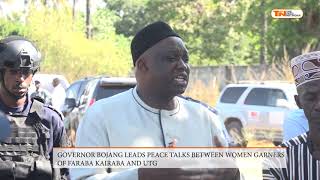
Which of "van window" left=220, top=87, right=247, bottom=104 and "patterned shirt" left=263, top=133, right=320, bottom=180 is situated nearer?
"patterned shirt" left=263, top=133, right=320, bottom=180

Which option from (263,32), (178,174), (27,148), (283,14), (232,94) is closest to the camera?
(178,174)

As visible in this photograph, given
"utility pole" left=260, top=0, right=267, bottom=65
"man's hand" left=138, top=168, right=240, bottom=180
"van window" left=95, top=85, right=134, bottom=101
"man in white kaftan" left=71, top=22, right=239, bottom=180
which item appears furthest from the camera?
"utility pole" left=260, top=0, right=267, bottom=65

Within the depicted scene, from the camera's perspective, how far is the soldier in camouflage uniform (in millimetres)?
3693

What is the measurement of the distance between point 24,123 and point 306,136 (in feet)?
5.98

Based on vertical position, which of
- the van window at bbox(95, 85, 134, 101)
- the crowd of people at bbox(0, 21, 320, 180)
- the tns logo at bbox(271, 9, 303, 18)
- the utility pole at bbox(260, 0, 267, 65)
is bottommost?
the crowd of people at bbox(0, 21, 320, 180)

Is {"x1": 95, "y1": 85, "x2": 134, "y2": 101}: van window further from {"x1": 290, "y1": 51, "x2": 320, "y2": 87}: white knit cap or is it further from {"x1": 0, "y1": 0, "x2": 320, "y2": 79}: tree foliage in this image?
{"x1": 290, "y1": 51, "x2": 320, "y2": 87}: white knit cap

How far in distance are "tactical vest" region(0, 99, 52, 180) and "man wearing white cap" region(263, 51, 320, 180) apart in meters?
1.54

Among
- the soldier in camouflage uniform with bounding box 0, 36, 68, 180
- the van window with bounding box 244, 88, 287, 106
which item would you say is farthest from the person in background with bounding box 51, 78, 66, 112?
the soldier in camouflage uniform with bounding box 0, 36, 68, 180

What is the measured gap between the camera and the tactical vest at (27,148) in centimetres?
366

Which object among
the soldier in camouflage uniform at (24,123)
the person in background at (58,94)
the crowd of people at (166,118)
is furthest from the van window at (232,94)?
the crowd of people at (166,118)

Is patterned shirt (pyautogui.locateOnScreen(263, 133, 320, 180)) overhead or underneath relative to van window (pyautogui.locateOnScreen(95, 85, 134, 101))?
underneath

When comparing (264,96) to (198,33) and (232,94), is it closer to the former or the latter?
(232,94)

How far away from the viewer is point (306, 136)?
259 cm

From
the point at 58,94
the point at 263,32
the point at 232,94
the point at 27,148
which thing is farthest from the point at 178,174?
the point at 263,32
